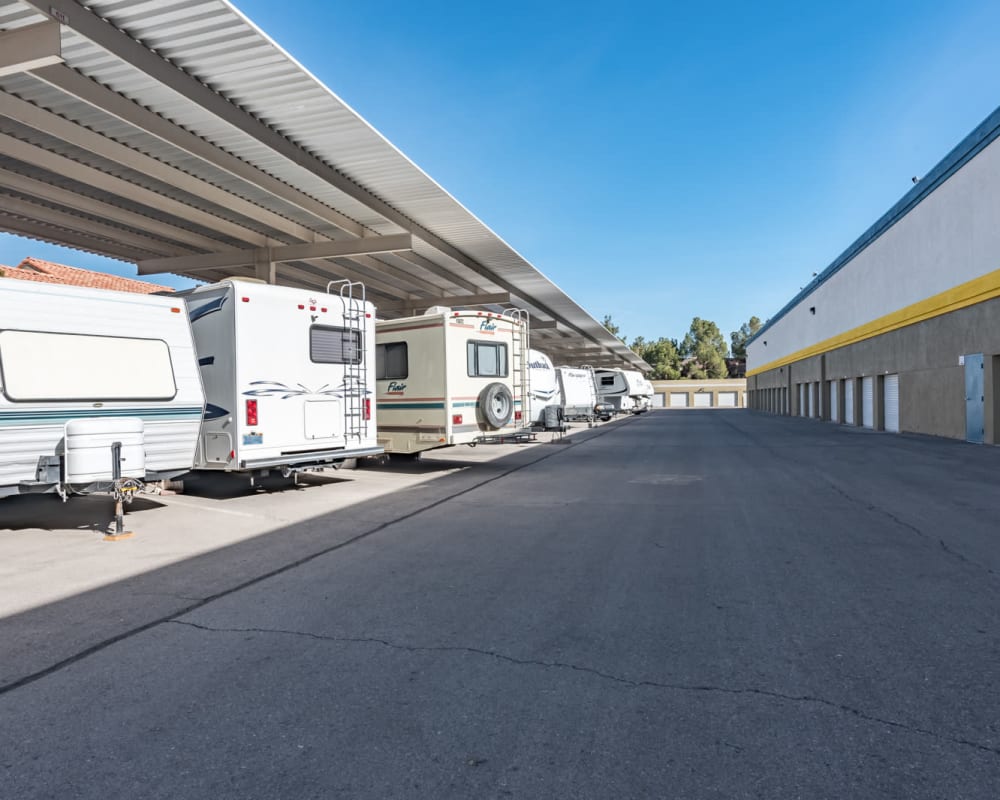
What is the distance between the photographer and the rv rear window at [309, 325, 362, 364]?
11.0m

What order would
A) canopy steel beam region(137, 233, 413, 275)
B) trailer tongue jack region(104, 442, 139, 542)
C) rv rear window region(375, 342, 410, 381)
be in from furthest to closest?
canopy steel beam region(137, 233, 413, 275) < rv rear window region(375, 342, 410, 381) < trailer tongue jack region(104, 442, 139, 542)

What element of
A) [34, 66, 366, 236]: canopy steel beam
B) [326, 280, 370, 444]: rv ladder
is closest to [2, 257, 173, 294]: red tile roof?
[34, 66, 366, 236]: canopy steel beam

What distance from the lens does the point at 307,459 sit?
35.0 ft

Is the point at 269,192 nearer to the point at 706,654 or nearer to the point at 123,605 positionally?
the point at 123,605

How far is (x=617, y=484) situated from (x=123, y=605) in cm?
811

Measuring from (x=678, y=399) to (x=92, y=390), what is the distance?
281ft

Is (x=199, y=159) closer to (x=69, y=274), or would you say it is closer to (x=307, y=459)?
(x=307, y=459)

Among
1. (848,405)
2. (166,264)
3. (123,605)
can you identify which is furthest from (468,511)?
(848,405)

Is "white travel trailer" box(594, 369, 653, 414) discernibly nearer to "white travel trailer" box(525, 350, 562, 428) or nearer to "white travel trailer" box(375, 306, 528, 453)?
"white travel trailer" box(525, 350, 562, 428)

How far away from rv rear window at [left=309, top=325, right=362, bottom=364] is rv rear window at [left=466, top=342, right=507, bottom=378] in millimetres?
2842

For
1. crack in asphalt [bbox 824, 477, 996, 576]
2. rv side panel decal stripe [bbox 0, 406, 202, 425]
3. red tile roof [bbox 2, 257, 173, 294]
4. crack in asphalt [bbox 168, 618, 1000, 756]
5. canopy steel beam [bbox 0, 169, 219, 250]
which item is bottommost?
crack in asphalt [bbox 168, 618, 1000, 756]

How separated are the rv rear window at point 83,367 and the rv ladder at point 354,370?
302 centimetres

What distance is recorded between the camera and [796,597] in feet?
17.2

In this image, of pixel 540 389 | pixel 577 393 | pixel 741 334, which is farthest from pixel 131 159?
pixel 741 334
